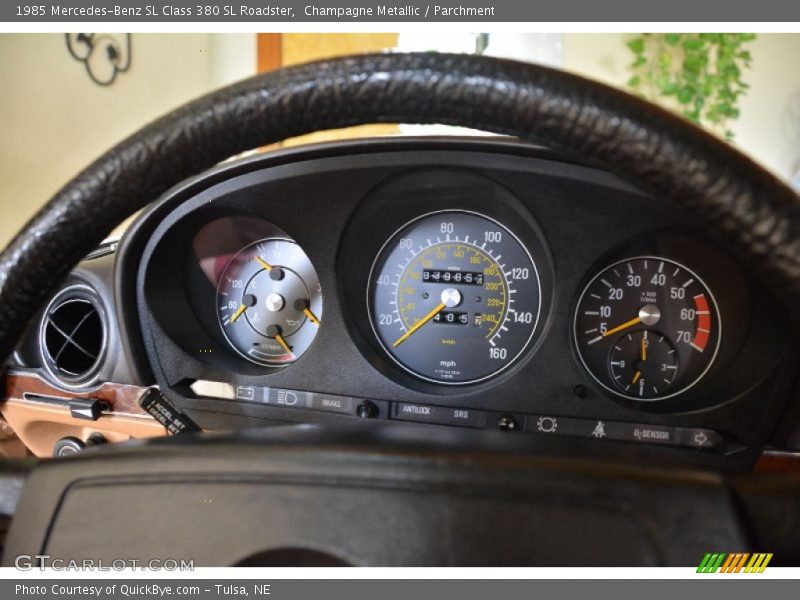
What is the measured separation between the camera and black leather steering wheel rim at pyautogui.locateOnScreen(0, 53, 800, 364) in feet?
1.24

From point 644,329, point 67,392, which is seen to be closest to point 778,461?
point 644,329

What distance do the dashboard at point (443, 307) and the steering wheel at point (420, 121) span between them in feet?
1.59

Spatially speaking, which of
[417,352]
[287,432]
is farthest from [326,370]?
[287,432]

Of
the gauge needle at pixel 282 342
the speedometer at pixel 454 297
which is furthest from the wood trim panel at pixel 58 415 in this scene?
the speedometer at pixel 454 297

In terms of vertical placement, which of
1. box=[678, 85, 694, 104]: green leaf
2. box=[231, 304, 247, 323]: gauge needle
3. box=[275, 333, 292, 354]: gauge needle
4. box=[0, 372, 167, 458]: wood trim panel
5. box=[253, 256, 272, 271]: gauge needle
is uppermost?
box=[678, 85, 694, 104]: green leaf

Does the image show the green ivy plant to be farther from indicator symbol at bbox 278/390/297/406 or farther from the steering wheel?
the steering wheel

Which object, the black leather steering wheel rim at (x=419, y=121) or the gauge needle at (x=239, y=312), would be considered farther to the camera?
the gauge needle at (x=239, y=312)

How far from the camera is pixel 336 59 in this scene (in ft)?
1.42

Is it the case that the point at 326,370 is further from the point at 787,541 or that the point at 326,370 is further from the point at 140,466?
the point at 787,541

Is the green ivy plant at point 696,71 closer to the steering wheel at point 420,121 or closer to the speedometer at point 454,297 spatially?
the speedometer at point 454,297

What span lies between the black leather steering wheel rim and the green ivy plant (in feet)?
8.88

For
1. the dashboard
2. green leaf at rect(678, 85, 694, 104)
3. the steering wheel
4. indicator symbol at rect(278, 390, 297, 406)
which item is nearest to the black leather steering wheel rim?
the steering wheel

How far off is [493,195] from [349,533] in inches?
28.5

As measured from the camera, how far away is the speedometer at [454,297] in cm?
110
